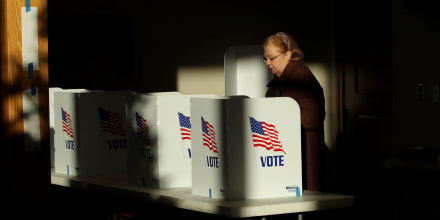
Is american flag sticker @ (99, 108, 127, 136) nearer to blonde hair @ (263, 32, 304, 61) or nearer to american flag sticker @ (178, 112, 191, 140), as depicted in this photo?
american flag sticker @ (178, 112, 191, 140)

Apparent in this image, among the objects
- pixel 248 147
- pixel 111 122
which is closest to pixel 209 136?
pixel 248 147

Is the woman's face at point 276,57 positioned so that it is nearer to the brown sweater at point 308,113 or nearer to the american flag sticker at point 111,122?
the brown sweater at point 308,113

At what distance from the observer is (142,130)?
3146 millimetres

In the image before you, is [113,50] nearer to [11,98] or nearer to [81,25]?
[81,25]

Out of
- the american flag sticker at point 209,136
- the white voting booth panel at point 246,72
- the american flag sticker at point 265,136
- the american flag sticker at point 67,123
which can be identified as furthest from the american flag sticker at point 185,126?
the white voting booth panel at point 246,72

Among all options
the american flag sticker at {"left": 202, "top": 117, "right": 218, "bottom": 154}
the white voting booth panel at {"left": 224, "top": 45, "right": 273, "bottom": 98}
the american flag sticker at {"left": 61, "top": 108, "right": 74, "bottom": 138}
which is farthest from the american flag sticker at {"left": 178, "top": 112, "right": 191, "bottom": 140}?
the white voting booth panel at {"left": 224, "top": 45, "right": 273, "bottom": 98}

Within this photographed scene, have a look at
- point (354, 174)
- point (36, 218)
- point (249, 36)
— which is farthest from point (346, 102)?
point (36, 218)

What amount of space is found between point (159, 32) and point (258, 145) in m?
3.58

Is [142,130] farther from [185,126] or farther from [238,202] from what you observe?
[238,202]

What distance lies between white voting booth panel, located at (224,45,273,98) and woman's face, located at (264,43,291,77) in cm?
86

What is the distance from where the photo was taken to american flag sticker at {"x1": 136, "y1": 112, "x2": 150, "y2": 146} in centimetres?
312

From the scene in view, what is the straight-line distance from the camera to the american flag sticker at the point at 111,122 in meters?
3.52

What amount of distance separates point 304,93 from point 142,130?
94 cm

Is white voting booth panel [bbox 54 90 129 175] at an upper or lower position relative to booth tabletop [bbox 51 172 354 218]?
upper
